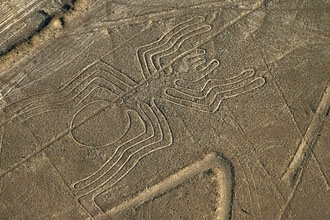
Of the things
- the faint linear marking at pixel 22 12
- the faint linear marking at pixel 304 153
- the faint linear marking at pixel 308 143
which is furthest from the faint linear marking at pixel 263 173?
the faint linear marking at pixel 22 12

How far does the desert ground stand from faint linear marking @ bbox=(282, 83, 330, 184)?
24 mm

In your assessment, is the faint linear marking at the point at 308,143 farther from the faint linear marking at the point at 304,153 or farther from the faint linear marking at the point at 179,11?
the faint linear marking at the point at 179,11

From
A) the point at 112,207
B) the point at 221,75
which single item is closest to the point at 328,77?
the point at 221,75

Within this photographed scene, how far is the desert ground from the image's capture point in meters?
6.01

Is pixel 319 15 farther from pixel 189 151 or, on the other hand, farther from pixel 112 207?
pixel 112 207

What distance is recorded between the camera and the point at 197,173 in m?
6.08

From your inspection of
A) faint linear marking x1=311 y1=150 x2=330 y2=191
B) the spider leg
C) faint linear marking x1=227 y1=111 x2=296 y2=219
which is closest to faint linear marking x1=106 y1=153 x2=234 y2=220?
faint linear marking x1=227 y1=111 x2=296 y2=219

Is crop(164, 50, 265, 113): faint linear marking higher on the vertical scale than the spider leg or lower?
lower

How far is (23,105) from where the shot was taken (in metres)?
6.21

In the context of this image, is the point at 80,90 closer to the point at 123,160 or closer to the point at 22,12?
the point at 123,160

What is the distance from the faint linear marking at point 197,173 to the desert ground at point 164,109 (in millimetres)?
18

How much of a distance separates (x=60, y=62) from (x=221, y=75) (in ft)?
9.85

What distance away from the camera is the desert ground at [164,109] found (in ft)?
19.7

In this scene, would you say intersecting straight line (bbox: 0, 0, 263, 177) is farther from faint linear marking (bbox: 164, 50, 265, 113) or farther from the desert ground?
faint linear marking (bbox: 164, 50, 265, 113)
